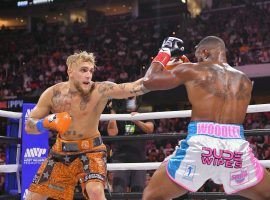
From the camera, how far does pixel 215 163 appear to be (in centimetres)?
235

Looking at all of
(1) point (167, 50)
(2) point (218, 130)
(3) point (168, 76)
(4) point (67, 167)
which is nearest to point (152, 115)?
(4) point (67, 167)

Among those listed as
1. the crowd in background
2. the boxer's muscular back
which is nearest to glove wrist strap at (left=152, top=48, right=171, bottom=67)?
the boxer's muscular back

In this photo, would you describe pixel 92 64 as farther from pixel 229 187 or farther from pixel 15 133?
pixel 229 187

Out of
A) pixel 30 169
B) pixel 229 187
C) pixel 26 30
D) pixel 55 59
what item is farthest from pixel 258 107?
pixel 26 30

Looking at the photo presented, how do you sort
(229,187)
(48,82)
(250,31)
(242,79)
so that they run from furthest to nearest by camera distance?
(48,82) < (250,31) < (242,79) < (229,187)

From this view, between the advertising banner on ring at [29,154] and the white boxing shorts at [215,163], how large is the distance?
167cm

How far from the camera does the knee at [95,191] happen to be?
2832mm

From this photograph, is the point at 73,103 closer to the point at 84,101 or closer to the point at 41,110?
the point at 84,101

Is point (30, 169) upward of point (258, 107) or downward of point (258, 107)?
downward

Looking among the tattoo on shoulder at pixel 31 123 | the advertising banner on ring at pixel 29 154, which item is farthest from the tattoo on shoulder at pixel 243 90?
the advertising banner on ring at pixel 29 154

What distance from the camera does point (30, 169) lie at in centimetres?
372

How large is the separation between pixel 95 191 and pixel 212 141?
0.88 m

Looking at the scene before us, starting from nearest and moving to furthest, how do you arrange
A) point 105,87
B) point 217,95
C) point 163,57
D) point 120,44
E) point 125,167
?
point 217,95 → point 163,57 → point 105,87 → point 125,167 → point 120,44

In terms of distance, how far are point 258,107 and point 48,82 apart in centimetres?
1126
